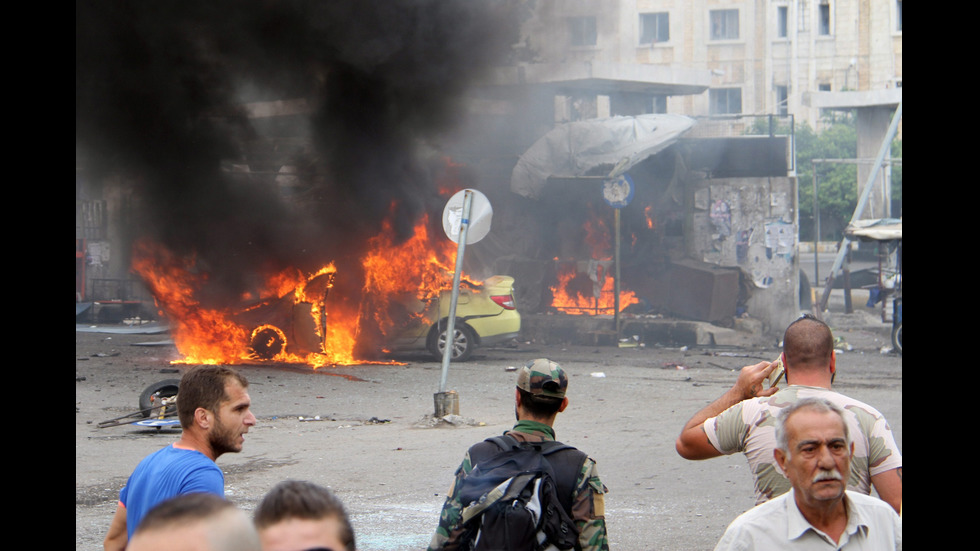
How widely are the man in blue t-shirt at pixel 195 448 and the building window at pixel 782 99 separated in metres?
46.8

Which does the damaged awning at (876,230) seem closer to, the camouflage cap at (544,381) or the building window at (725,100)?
the camouflage cap at (544,381)

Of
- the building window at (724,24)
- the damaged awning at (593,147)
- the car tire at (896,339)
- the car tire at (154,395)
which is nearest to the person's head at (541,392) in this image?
the car tire at (154,395)

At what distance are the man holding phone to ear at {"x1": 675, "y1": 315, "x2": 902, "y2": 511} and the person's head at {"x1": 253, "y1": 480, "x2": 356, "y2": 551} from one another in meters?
1.77

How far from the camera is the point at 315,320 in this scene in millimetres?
14672

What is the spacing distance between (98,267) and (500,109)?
11666 mm

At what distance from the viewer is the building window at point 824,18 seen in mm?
47031

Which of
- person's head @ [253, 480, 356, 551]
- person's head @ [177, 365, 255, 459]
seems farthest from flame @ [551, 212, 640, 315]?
person's head @ [253, 480, 356, 551]

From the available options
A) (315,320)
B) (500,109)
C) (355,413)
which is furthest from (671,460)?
(500,109)

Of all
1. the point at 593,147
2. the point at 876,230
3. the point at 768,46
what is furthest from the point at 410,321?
the point at 768,46

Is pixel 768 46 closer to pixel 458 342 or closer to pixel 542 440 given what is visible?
pixel 458 342

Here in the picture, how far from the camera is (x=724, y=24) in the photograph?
45094mm

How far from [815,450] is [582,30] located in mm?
21616

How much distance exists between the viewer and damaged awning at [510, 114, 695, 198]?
19.9 m
